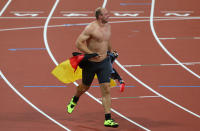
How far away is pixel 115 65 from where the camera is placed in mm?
12828

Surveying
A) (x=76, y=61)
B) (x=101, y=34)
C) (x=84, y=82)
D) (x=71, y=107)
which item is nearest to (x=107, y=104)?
(x=84, y=82)

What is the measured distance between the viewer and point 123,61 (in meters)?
13.1

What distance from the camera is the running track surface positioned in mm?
9656

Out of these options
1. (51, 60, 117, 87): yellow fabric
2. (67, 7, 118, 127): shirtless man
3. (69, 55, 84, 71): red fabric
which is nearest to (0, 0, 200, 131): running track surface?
(67, 7, 118, 127): shirtless man

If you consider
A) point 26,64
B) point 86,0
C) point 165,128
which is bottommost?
point 165,128

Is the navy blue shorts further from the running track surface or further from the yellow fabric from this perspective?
the running track surface

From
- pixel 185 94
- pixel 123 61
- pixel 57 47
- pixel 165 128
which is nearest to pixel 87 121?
pixel 165 128

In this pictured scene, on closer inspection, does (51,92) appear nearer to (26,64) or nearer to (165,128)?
(26,64)

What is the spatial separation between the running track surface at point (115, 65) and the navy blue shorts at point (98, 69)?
907mm

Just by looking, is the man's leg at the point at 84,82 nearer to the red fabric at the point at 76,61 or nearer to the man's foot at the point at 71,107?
the man's foot at the point at 71,107

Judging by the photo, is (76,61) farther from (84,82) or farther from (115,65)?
(115,65)

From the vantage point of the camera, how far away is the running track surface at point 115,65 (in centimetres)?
966

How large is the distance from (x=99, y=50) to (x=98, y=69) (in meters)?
0.36

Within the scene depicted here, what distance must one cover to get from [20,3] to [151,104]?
891 centimetres
